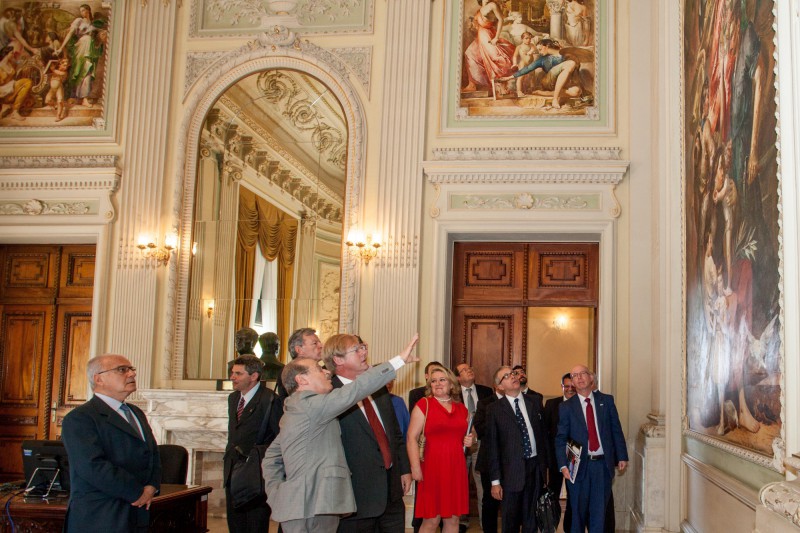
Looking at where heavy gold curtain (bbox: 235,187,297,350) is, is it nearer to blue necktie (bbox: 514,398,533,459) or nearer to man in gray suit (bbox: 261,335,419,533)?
blue necktie (bbox: 514,398,533,459)

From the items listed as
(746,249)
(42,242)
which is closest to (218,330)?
(42,242)

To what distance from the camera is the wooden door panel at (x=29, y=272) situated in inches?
464

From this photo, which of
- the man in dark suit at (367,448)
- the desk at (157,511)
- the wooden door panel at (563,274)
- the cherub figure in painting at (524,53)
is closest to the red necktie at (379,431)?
the man in dark suit at (367,448)

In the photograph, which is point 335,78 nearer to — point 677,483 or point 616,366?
point 616,366

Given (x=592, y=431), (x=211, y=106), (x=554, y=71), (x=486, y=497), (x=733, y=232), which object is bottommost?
(x=486, y=497)

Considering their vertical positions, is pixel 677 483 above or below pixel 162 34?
below

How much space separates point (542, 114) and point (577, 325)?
5244 millimetres

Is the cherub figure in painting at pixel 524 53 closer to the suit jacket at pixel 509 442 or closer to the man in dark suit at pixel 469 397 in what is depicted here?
the man in dark suit at pixel 469 397

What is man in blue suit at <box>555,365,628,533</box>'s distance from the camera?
7.91m

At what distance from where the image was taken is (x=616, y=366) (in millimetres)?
9984

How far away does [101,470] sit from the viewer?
206 inches

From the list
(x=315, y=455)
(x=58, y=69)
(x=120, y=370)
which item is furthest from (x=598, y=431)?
(x=58, y=69)

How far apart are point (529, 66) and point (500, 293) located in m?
2.76

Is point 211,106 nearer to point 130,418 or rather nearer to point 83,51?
point 83,51
